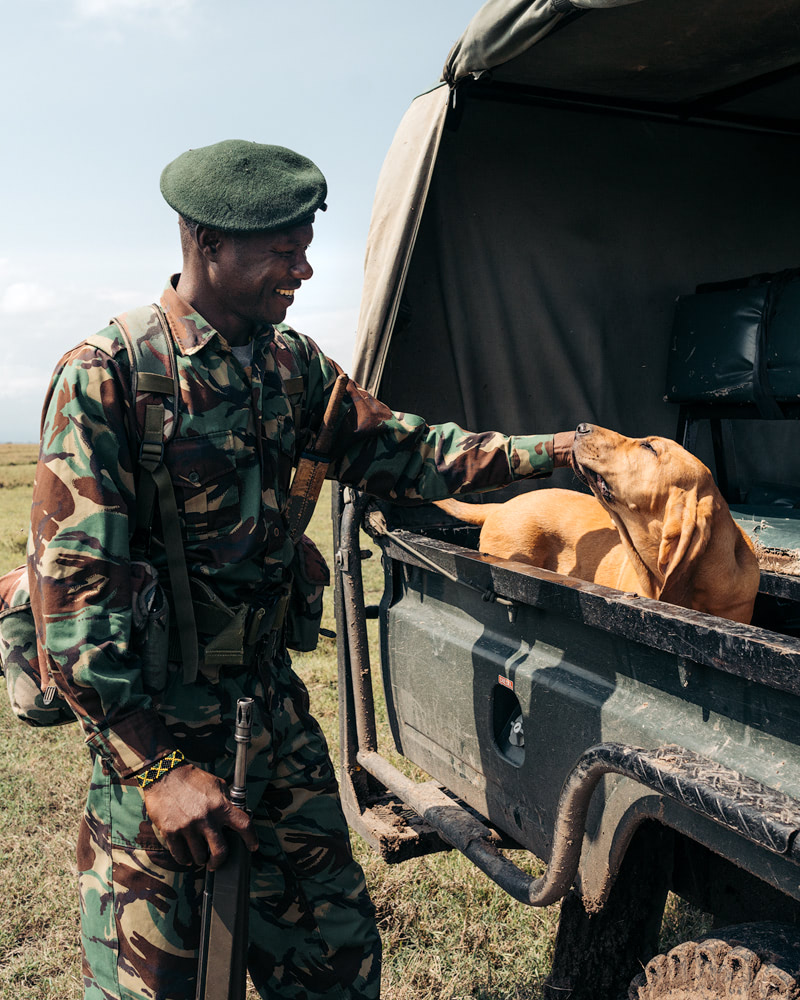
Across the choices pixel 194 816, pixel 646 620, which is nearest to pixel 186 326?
pixel 194 816

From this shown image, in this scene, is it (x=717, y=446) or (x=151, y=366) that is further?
(x=717, y=446)

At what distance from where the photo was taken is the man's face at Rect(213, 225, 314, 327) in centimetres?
204

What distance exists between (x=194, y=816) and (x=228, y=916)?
242 mm

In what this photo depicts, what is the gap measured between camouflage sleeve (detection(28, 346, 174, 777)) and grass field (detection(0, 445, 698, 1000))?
1.53 meters

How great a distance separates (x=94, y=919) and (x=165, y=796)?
41cm

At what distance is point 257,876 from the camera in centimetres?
218

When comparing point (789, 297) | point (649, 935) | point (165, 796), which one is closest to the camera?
point (165, 796)

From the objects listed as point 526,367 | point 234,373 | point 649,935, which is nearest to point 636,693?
point 649,935

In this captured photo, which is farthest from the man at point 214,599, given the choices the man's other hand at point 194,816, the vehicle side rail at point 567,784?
the vehicle side rail at point 567,784

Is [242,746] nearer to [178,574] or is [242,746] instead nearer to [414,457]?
[178,574]

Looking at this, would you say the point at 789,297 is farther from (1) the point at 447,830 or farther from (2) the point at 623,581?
(1) the point at 447,830

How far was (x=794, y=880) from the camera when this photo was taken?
1348 millimetres

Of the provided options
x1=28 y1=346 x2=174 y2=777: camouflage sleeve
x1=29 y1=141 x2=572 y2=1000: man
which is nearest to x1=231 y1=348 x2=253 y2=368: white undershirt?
x1=29 y1=141 x2=572 y2=1000: man

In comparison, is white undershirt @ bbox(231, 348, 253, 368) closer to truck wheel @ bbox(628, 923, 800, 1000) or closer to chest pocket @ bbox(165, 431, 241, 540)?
chest pocket @ bbox(165, 431, 241, 540)
